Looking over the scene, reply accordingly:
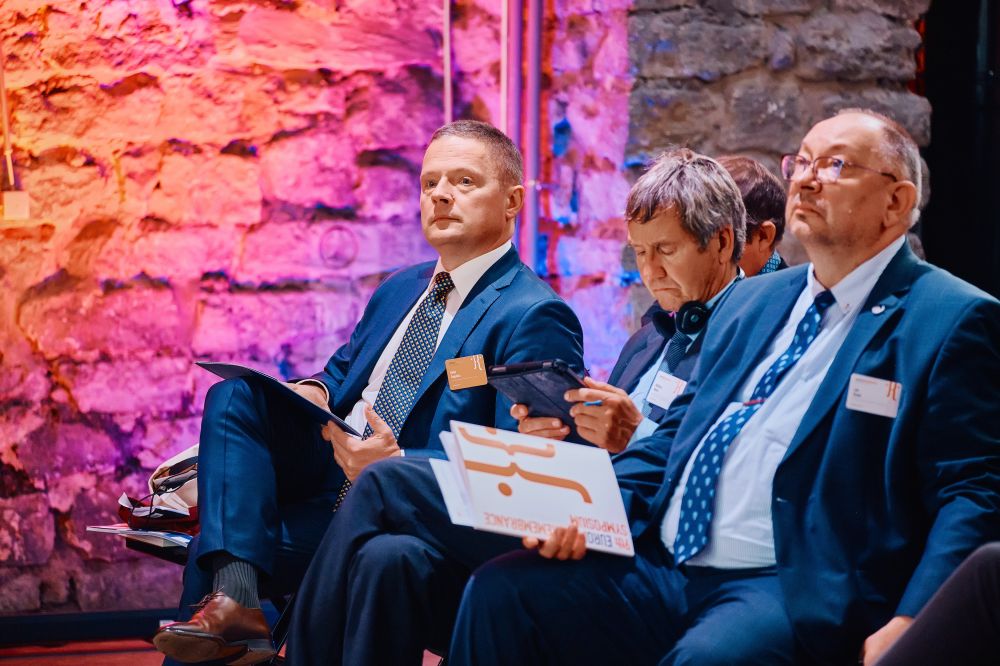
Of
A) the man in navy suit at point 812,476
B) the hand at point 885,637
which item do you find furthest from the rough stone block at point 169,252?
the hand at point 885,637

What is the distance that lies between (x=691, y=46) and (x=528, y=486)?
7.03 ft

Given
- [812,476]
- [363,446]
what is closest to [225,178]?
[363,446]

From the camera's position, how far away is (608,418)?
2.36 meters

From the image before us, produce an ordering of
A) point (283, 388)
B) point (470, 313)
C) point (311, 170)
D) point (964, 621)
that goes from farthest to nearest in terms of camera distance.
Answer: point (311, 170) → point (470, 313) → point (283, 388) → point (964, 621)

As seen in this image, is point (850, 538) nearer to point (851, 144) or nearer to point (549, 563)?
point (549, 563)

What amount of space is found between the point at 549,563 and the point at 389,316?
1102mm

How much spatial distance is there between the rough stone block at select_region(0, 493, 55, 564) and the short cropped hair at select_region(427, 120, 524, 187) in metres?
1.89

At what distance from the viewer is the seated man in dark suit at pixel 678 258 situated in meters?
2.61

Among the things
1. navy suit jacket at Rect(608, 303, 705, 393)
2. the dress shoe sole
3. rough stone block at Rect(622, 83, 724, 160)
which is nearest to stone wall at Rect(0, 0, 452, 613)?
rough stone block at Rect(622, 83, 724, 160)

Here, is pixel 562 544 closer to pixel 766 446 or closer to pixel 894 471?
pixel 766 446

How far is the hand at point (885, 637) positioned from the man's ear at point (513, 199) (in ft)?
5.03

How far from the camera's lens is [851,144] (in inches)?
84.3

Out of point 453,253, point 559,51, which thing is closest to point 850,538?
point 453,253

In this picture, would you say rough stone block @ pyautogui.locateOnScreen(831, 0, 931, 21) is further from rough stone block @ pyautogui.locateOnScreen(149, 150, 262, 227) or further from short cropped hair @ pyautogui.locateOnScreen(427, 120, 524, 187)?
rough stone block @ pyautogui.locateOnScreen(149, 150, 262, 227)
